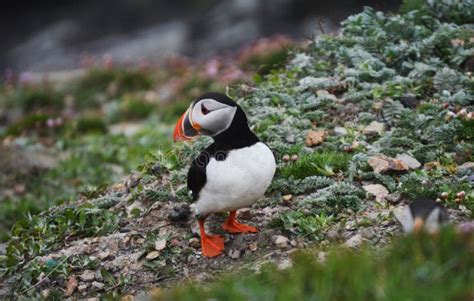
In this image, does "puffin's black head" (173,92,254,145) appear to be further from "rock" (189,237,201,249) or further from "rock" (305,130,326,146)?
"rock" (305,130,326,146)

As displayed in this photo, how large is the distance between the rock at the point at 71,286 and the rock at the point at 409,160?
3258 mm

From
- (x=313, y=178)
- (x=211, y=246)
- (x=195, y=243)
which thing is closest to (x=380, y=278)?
(x=211, y=246)

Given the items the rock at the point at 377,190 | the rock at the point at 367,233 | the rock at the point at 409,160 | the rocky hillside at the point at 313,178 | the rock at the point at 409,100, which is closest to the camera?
the rock at the point at 367,233

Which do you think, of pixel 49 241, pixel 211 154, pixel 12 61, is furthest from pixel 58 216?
pixel 12 61

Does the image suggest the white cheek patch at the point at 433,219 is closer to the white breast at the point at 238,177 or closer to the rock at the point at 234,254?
the white breast at the point at 238,177

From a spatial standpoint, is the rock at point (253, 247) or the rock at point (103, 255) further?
the rock at point (103, 255)

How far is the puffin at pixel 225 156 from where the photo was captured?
5680mm

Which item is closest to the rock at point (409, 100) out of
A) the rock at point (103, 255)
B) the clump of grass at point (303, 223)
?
the clump of grass at point (303, 223)

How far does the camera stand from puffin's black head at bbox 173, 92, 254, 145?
5.70 meters

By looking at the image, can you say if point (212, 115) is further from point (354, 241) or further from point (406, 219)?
point (406, 219)

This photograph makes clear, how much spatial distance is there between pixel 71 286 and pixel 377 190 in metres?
2.84

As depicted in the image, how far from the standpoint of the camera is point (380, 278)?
162 inches

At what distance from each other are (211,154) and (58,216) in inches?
93.5

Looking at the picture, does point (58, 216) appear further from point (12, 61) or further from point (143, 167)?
point (12, 61)
